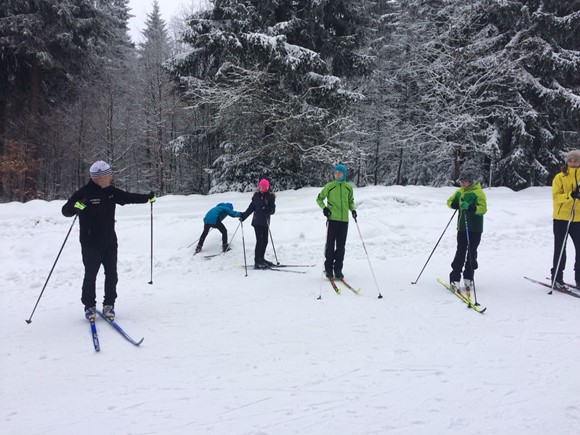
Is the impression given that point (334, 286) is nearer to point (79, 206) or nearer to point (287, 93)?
point (79, 206)

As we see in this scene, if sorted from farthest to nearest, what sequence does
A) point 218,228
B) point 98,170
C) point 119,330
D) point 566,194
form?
1. point 218,228
2. point 566,194
3. point 98,170
4. point 119,330

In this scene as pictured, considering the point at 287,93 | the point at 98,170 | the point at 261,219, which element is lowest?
the point at 261,219

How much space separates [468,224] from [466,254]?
52 centimetres

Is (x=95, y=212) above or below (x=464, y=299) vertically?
above

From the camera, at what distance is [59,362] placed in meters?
4.05

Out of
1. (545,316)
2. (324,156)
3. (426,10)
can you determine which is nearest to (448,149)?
(324,156)

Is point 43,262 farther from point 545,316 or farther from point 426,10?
point 426,10

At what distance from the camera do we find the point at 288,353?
4.24 metres

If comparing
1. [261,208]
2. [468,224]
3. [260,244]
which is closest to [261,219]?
[261,208]

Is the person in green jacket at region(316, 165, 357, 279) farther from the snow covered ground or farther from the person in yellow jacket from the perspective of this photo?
the person in yellow jacket

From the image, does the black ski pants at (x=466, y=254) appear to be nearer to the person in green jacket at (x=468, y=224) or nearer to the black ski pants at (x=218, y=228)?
the person in green jacket at (x=468, y=224)

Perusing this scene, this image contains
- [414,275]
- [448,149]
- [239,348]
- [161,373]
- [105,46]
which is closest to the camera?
[161,373]

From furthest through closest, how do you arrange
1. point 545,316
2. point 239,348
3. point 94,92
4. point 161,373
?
point 94,92, point 545,316, point 239,348, point 161,373

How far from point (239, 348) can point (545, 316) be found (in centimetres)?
414
